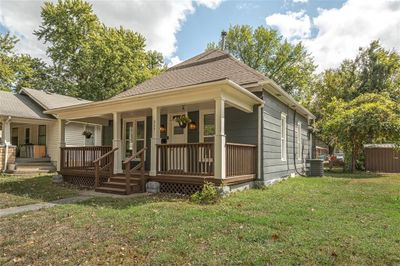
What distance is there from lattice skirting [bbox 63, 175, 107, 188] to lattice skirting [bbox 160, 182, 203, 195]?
2.67 m

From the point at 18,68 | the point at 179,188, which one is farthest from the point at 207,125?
the point at 18,68

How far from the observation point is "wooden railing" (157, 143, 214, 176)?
7477 mm

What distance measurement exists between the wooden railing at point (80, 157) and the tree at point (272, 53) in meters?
25.0

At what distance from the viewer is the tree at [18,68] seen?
26.6m

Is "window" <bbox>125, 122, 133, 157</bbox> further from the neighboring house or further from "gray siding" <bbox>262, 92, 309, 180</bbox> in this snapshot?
"gray siding" <bbox>262, 92, 309, 180</bbox>

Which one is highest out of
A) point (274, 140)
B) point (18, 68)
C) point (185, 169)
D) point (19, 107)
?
point (18, 68)

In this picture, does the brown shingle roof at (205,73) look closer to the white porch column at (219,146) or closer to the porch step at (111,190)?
the white porch column at (219,146)

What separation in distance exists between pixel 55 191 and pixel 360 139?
14960 millimetres

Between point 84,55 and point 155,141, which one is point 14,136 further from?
point 155,141

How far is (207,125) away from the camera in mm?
9828

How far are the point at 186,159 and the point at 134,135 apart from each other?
173 inches

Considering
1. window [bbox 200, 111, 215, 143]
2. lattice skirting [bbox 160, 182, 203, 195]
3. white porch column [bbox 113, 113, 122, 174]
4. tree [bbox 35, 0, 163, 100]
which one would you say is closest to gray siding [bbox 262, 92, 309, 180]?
window [bbox 200, 111, 215, 143]

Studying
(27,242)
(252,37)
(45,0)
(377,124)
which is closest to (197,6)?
(377,124)

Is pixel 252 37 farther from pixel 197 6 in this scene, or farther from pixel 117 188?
pixel 117 188
